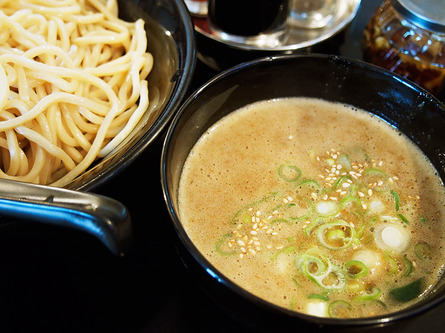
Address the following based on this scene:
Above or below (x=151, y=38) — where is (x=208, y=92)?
above

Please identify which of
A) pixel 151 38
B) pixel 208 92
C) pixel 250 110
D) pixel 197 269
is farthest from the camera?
pixel 151 38

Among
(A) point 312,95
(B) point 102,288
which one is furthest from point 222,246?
(A) point 312,95

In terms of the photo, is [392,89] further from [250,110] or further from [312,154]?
[250,110]

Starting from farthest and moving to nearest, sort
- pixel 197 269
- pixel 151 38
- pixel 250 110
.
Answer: pixel 151 38 < pixel 250 110 < pixel 197 269

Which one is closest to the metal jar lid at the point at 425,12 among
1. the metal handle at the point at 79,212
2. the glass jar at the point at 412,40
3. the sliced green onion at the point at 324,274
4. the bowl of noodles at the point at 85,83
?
the glass jar at the point at 412,40

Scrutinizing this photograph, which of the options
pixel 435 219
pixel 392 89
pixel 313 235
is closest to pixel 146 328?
pixel 313 235

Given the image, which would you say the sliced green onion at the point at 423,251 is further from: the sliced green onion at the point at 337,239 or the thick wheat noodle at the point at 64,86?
the thick wheat noodle at the point at 64,86

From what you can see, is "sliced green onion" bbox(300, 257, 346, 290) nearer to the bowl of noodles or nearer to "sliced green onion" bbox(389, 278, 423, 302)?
"sliced green onion" bbox(389, 278, 423, 302)
